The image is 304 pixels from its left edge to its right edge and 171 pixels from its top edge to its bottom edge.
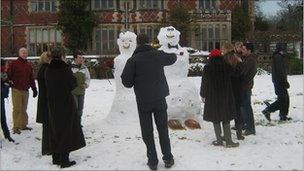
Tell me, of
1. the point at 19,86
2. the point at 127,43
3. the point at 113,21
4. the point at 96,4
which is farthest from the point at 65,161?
the point at 96,4

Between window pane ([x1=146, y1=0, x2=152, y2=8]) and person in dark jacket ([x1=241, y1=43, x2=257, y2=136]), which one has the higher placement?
window pane ([x1=146, y1=0, x2=152, y2=8])

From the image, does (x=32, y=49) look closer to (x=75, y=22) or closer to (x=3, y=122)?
(x=75, y=22)

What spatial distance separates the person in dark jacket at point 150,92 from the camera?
7.83 m

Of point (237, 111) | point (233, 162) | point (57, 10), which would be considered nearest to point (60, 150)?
point (233, 162)

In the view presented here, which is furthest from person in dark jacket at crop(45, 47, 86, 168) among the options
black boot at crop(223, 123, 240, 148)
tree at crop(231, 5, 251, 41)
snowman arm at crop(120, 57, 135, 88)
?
tree at crop(231, 5, 251, 41)

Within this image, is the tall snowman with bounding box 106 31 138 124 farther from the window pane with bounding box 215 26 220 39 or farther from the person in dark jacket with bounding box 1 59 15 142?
the window pane with bounding box 215 26 220 39

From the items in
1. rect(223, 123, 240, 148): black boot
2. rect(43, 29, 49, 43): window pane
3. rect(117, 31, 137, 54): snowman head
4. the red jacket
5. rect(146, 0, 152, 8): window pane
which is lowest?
rect(223, 123, 240, 148): black boot

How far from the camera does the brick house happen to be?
3316cm

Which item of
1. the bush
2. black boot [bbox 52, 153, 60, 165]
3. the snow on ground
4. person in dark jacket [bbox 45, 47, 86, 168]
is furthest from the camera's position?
the bush

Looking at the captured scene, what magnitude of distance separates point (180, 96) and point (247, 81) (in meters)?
1.62

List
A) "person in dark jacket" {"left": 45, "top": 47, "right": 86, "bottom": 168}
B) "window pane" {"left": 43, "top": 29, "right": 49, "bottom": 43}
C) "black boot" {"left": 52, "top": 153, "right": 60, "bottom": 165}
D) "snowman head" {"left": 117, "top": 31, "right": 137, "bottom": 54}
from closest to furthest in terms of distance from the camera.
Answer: "person in dark jacket" {"left": 45, "top": 47, "right": 86, "bottom": 168} → "black boot" {"left": 52, "top": 153, "right": 60, "bottom": 165} → "snowman head" {"left": 117, "top": 31, "right": 137, "bottom": 54} → "window pane" {"left": 43, "top": 29, "right": 49, "bottom": 43}

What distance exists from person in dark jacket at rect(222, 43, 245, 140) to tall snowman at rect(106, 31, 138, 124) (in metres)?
2.75

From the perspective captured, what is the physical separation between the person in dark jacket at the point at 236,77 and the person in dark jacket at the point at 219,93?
0.31 m

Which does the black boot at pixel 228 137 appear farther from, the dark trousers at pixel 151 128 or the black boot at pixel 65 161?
the black boot at pixel 65 161
